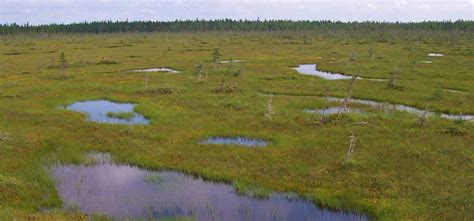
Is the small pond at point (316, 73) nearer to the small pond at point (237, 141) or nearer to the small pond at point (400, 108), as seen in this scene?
the small pond at point (400, 108)

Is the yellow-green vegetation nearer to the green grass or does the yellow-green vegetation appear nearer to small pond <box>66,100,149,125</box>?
small pond <box>66,100,149,125</box>

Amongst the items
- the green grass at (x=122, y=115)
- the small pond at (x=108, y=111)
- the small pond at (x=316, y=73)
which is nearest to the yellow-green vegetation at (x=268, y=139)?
the small pond at (x=108, y=111)

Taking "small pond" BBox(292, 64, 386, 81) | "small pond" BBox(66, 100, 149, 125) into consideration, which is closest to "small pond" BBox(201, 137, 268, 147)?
"small pond" BBox(66, 100, 149, 125)

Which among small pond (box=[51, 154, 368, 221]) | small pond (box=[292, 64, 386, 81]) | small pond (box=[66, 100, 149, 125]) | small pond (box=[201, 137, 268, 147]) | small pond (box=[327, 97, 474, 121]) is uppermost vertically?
small pond (box=[292, 64, 386, 81])

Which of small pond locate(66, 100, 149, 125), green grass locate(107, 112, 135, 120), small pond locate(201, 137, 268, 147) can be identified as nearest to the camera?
small pond locate(201, 137, 268, 147)

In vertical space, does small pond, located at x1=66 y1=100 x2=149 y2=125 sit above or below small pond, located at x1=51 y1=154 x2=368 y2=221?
above
